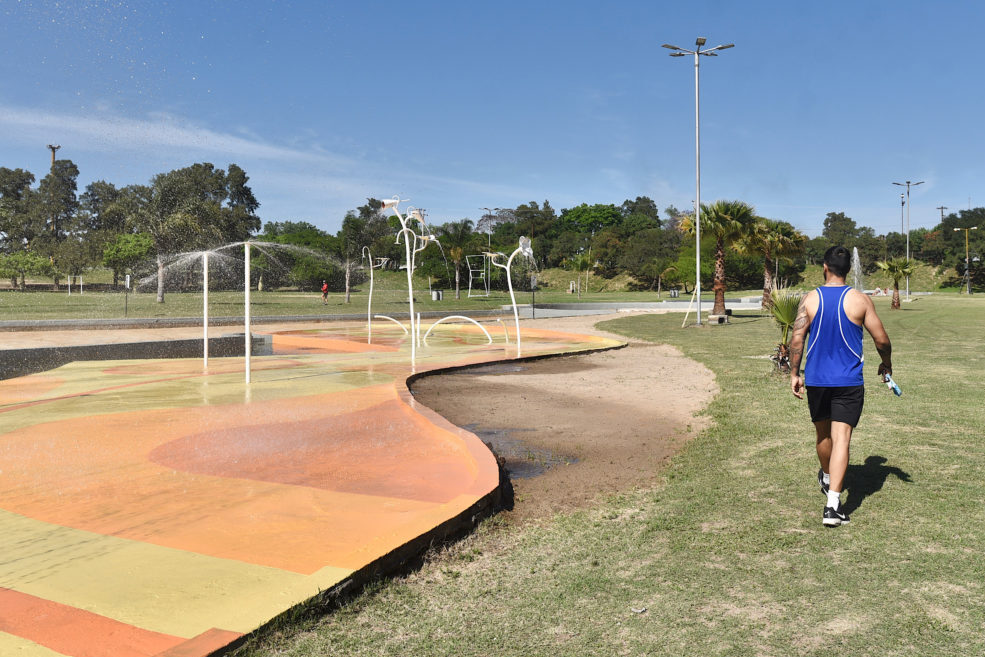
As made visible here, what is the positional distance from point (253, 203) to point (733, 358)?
93.6 m

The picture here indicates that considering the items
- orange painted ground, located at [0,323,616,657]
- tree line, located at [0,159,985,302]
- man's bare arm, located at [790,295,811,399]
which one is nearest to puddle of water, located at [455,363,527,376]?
orange painted ground, located at [0,323,616,657]

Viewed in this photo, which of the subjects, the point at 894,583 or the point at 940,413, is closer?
the point at 894,583

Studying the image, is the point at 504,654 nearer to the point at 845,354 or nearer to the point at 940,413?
the point at 845,354

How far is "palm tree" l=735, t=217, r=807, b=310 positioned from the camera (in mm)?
34062

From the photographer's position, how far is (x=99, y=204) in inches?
3752

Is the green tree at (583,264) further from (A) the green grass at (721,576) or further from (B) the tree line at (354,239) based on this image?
(A) the green grass at (721,576)

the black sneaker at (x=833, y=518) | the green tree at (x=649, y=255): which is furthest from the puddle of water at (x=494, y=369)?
the green tree at (x=649, y=255)

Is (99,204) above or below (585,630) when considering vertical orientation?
above

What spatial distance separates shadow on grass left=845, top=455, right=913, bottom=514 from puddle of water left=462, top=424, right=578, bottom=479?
2349 millimetres

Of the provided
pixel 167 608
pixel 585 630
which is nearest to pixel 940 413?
pixel 585 630

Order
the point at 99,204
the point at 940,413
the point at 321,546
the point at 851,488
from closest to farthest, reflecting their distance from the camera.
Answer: the point at 321,546
the point at 851,488
the point at 940,413
the point at 99,204

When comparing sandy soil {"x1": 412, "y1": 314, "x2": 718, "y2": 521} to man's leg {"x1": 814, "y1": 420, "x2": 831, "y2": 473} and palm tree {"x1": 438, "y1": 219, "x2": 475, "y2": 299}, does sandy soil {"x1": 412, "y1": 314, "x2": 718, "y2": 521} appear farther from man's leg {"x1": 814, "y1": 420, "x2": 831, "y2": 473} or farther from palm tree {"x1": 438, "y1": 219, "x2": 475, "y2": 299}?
palm tree {"x1": 438, "y1": 219, "x2": 475, "y2": 299}

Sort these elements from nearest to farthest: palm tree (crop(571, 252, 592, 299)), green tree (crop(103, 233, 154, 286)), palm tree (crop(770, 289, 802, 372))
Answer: palm tree (crop(770, 289, 802, 372)) < green tree (crop(103, 233, 154, 286)) < palm tree (crop(571, 252, 592, 299))

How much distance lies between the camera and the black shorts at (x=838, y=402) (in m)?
4.57
